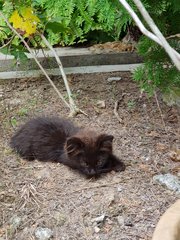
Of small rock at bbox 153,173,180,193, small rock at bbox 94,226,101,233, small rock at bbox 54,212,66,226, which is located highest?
small rock at bbox 54,212,66,226

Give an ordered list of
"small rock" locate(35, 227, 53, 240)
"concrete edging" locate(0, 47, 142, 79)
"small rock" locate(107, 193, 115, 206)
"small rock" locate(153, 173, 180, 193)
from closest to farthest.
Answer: "small rock" locate(35, 227, 53, 240)
"small rock" locate(107, 193, 115, 206)
"small rock" locate(153, 173, 180, 193)
"concrete edging" locate(0, 47, 142, 79)


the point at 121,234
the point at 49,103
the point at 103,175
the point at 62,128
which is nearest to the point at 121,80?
the point at 49,103

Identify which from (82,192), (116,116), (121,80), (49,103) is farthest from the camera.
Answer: (121,80)

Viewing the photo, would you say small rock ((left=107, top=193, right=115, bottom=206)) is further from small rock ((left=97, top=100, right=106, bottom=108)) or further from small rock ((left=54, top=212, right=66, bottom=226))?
small rock ((left=97, top=100, right=106, bottom=108))

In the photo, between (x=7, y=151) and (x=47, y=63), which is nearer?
(x=7, y=151)

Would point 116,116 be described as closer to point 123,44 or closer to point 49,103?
point 49,103

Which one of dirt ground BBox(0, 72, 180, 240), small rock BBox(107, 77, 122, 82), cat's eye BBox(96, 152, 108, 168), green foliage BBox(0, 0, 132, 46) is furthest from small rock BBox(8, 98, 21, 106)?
cat's eye BBox(96, 152, 108, 168)

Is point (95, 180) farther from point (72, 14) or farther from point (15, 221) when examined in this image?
point (72, 14)
